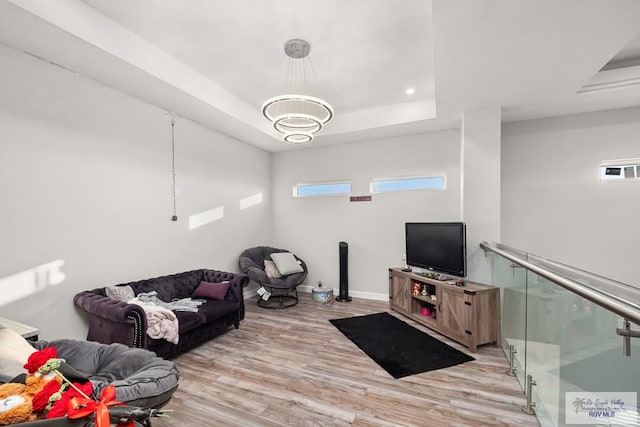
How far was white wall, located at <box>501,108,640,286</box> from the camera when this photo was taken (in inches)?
143

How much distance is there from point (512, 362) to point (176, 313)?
3488mm

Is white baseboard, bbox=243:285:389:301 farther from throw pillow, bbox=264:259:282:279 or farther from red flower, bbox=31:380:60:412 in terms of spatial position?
red flower, bbox=31:380:60:412

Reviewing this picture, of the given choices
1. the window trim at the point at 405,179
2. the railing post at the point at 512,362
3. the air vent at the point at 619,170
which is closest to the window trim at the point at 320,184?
the window trim at the point at 405,179

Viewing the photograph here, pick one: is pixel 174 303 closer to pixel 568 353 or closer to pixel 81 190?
pixel 81 190

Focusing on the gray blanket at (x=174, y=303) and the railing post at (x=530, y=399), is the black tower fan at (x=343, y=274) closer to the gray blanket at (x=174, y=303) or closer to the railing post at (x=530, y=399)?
the gray blanket at (x=174, y=303)

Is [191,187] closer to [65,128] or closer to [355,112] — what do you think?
[65,128]

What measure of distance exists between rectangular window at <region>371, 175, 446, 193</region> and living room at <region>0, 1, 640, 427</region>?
10cm

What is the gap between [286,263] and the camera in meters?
4.88

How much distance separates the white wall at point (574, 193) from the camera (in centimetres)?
363

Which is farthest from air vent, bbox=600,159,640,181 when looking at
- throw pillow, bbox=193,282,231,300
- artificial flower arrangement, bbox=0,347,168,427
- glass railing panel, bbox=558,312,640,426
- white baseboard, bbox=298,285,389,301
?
artificial flower arrangement, bbox=0,347,168,427

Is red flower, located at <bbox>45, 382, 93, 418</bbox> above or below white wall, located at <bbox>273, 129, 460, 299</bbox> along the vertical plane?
below

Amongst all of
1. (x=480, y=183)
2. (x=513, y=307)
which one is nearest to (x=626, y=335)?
(x=513, y=307)

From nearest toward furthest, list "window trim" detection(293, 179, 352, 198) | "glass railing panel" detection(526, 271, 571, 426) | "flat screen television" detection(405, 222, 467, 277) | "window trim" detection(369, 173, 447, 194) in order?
"glass railing panel" detection(526, 271, 571, 426)
"flat screen television" detection(405, 222, 467, 277)
"window trim" detection(369, 173, 447, 194)
"window trim" detection(293, 179, 352, 198)

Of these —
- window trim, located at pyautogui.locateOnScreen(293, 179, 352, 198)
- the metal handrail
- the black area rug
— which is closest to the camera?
the metal handrail
